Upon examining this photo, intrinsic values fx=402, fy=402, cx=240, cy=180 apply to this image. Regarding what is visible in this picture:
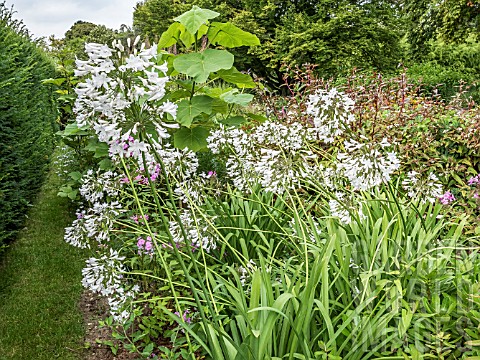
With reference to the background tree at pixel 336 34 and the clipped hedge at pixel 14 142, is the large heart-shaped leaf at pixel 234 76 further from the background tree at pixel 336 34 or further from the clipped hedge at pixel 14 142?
the background tree at pixel 336 34

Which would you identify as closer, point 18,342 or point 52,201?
point 18,342

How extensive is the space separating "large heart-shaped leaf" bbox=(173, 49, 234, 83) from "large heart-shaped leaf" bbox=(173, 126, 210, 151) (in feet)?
0.97

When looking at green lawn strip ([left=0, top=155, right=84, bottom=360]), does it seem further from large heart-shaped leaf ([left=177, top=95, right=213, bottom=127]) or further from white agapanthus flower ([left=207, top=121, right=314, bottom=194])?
large heart-shaped leaf ([left=177, top=95, right=213, bottom=127])

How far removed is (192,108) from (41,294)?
254 cm

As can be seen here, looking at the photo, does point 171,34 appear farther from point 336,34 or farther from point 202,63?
point 336,34

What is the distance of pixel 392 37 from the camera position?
58.2ft

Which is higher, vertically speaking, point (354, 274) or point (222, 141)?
point (222, 141)

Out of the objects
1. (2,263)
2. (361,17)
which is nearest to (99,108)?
(2,263)

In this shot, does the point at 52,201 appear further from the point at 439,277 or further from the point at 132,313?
the point at 439,277

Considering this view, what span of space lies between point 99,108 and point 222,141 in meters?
1.82

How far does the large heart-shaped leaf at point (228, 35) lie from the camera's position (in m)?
2.43

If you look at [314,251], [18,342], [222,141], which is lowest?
[18,342]

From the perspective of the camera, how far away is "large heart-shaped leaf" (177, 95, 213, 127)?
2.12m

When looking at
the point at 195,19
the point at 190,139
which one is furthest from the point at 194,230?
the point at 195,19
